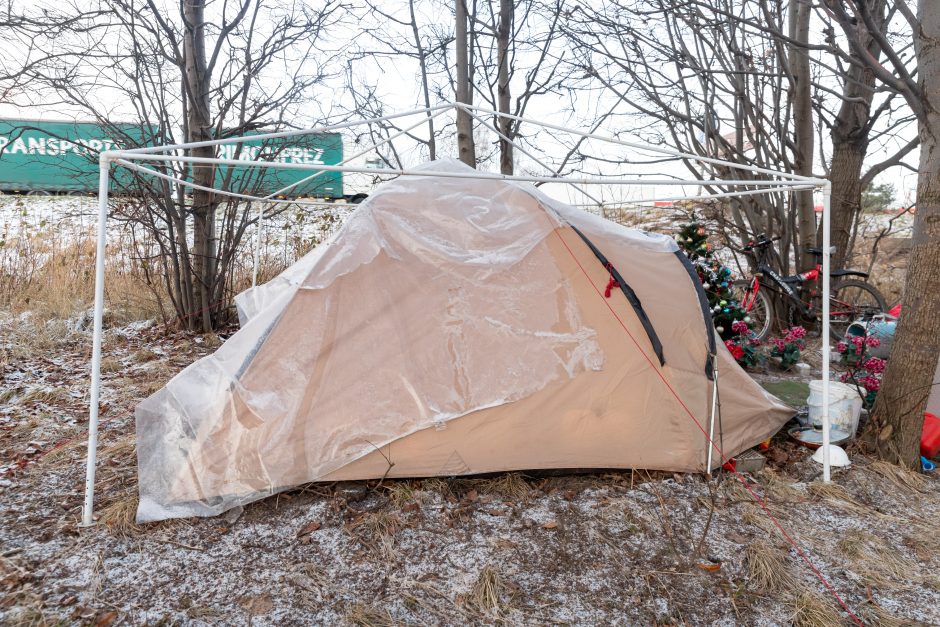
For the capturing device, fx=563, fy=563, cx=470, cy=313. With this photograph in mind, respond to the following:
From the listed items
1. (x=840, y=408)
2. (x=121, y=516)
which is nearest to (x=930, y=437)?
(x=840, y=408)

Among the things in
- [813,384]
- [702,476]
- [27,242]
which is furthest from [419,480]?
[27,242]

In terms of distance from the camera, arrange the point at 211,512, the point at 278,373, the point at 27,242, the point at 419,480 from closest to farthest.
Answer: the point at 211,512, the point at 278,373, the point at 419,480, the point at 27,242

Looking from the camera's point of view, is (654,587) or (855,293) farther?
(855,293)

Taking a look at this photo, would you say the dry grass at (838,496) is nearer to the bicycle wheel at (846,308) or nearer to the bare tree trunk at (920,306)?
the bare tree trunk at (920,306)

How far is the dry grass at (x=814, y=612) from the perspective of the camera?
6.62ft

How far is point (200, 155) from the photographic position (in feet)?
19.2

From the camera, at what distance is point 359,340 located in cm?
284

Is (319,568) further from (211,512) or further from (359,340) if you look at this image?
(359,340)

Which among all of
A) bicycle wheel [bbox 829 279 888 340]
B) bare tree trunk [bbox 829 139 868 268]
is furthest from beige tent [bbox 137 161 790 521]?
bare tree trunk [bbox 829 139 868 268]

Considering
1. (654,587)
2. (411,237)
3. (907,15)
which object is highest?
(907,15)

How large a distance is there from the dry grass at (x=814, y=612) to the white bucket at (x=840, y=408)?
5.42 feet

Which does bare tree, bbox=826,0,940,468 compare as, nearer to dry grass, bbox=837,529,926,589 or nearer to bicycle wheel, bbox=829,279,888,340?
dry grass, bbox=837,529,926,589

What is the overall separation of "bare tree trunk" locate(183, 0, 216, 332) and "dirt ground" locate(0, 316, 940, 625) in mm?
2998

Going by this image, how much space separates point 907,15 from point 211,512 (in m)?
4.37
